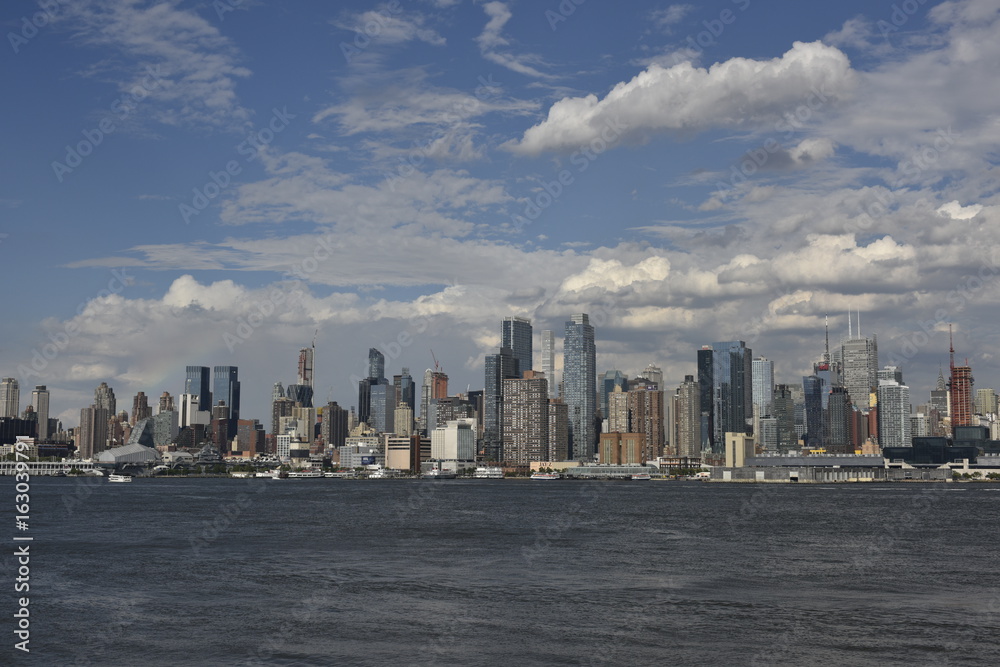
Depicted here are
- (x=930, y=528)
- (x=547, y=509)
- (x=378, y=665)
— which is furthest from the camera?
(x=547, y=509)

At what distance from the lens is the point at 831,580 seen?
5784cm

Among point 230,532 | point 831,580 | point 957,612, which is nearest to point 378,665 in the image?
point 957,612

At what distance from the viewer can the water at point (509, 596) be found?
3850 centimetres

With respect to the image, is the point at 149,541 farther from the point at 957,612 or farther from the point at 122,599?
the point at 957,612

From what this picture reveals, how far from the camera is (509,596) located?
5150cm

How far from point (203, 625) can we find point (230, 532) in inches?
2003

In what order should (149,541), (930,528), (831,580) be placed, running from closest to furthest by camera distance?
(831,580) < (149,541) < (930,528)

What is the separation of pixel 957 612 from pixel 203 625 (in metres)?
37.1

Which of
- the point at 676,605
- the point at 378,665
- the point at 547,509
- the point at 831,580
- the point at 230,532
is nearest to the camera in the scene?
the point at 378,665

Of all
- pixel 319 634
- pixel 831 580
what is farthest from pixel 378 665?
pixel 831 580

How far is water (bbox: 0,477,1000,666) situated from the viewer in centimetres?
3850

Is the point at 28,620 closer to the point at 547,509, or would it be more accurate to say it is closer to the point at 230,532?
the point at 230,532

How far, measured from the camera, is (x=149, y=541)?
3268 inches

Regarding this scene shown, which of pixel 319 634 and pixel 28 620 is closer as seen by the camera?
pixel 319 634
